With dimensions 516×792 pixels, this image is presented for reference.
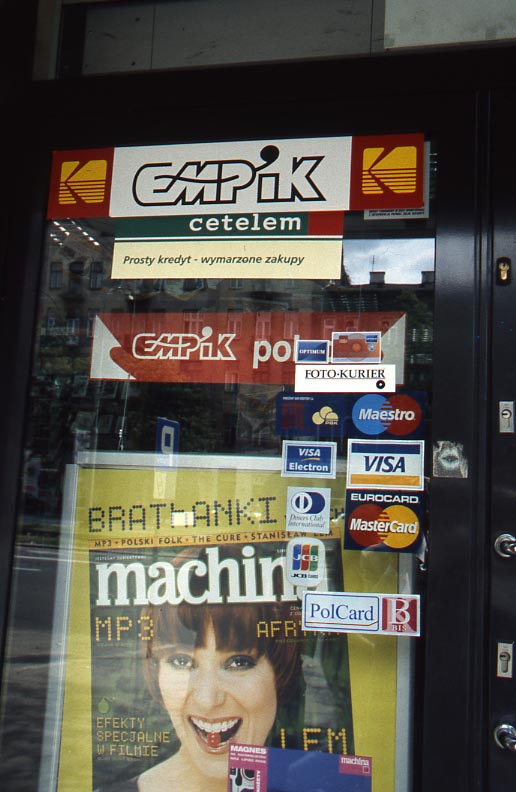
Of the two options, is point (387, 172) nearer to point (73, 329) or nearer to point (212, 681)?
point (73, 329)

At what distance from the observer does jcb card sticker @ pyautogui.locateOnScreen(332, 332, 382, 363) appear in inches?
101

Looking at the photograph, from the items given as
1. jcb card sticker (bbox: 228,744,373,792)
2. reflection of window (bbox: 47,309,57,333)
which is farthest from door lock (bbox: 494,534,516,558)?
reflection of window (bbox: 47,309,57,333)

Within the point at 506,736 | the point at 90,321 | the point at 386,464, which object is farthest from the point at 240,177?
the point at 506,736

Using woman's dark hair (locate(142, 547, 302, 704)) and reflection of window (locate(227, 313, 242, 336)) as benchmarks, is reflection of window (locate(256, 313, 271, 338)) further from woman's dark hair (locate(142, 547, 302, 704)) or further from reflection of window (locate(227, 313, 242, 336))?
woman's dark hair (locate(142, 547, 302, 704))

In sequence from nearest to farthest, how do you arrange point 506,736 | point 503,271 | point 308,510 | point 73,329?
1. point 506,736
2. point 503,271
3. point 308,510
4. point 73,329

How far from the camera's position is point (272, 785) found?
8.18 feet

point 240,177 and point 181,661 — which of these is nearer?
point 181,661

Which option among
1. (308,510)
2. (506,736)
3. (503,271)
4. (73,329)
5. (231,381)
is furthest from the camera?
(73,329)

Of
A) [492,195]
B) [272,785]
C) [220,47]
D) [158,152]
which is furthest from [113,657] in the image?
[220,47]

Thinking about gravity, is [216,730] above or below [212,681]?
below

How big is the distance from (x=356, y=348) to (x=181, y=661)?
1.21m

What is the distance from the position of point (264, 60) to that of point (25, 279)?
1.16m

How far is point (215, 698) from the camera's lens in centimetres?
259

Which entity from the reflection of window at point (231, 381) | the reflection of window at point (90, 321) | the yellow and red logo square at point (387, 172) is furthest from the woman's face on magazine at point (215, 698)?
the yellow and red logo square at point (387, 172)
